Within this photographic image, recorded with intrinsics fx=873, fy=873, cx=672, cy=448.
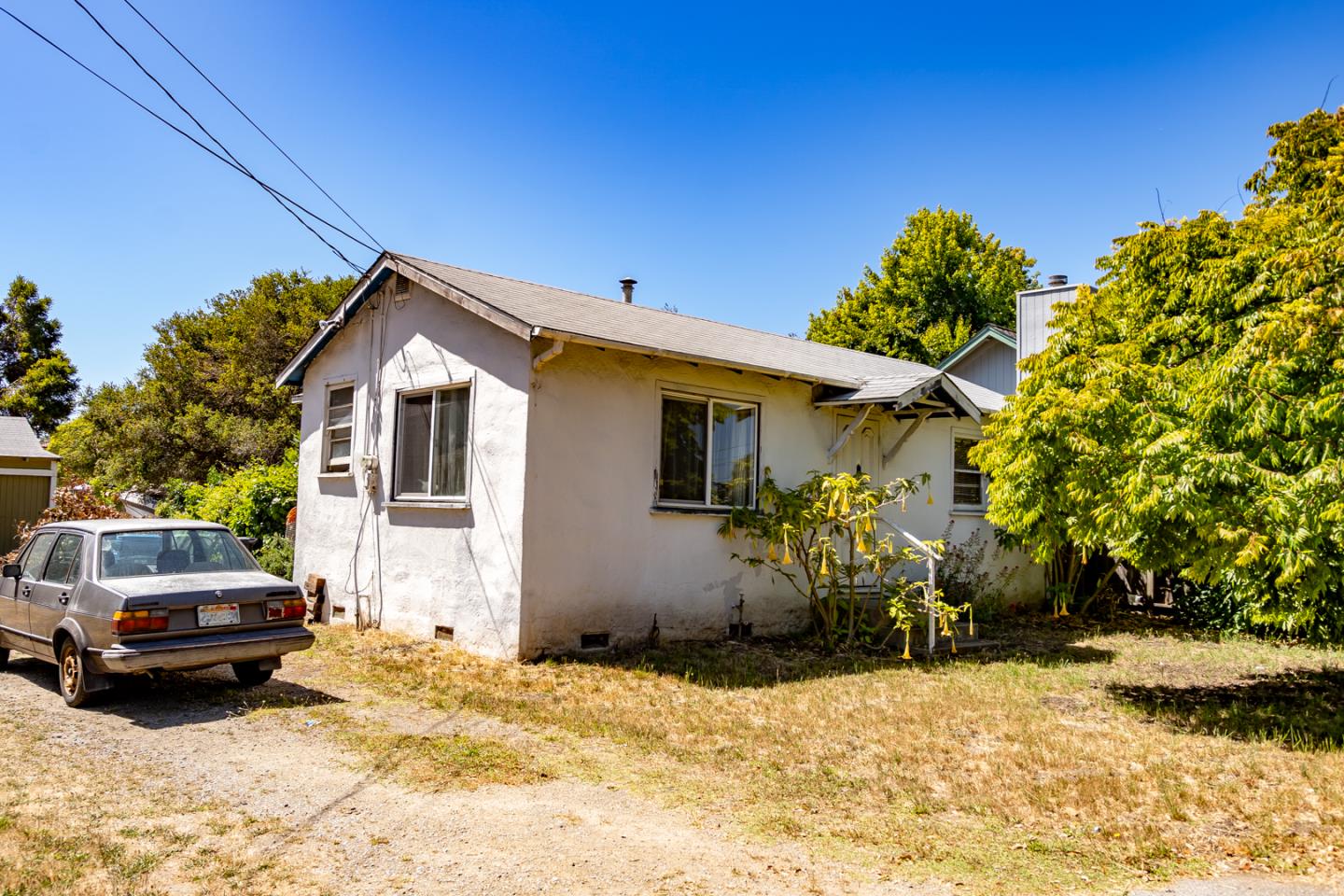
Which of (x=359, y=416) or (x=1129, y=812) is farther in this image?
(x=359, y=416)

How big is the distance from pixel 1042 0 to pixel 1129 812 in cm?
1043

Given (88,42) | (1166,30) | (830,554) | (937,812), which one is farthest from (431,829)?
(1166,30)

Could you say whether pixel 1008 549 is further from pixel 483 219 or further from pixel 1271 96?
pixel 483 219

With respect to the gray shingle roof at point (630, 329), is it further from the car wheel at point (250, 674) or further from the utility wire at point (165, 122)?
the car wheel at point (250, 674)

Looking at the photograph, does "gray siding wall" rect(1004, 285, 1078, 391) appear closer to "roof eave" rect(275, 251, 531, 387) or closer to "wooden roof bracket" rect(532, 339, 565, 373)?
"wooden roof bracket" rect(532, 339, 565, 373)

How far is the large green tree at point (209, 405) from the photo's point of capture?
25.1 meters

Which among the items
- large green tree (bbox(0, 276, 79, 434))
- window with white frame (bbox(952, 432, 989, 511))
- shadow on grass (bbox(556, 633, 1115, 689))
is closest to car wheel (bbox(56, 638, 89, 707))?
shadow on grass (bbox(556, 633, 1115, 689))

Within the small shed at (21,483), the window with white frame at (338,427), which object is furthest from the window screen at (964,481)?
the small shed at (21,483)

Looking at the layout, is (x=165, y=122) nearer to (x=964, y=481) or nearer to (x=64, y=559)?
(x=64, y=559)

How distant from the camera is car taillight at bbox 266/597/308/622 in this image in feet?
24.8

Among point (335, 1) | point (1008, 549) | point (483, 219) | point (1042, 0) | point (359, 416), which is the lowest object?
point (1008, 549)

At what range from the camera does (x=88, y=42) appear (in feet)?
28.8

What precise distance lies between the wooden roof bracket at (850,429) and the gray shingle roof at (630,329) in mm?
413

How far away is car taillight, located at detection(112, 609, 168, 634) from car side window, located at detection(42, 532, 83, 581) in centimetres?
106
